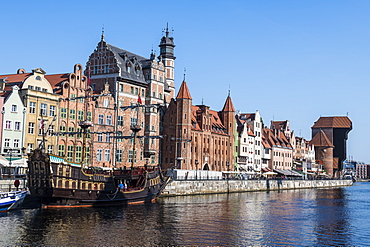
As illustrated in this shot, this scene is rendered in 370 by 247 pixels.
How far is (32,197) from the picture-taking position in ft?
204

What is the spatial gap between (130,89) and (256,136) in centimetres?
6024

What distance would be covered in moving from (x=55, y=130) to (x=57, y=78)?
1113 centimetres

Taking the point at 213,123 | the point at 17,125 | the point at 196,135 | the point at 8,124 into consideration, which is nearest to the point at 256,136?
the point at 213,123

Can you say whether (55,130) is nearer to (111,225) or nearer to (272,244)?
(111,225)

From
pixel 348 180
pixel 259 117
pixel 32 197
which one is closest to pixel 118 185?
pixel 32 197

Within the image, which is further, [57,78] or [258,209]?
[57,78]

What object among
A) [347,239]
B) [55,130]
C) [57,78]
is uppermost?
[57,78]

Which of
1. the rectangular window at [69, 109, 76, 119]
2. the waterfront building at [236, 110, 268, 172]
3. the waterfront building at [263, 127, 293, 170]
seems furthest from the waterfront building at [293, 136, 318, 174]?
the rectangular window at [69, 109, 76, 119]

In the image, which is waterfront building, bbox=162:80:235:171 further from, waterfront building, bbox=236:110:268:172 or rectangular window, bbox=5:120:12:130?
rectangular window, bbox=5:120:12:130

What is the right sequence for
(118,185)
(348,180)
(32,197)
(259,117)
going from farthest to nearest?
1. (348,180)
2. (259,117)
3. (118,185)
4. (32,197)

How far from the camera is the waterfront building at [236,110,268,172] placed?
147 metres

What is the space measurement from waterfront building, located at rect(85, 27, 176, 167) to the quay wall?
9.93 m

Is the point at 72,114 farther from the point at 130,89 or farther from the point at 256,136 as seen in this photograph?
the point at 256,136

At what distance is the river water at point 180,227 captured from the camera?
42.6 m
